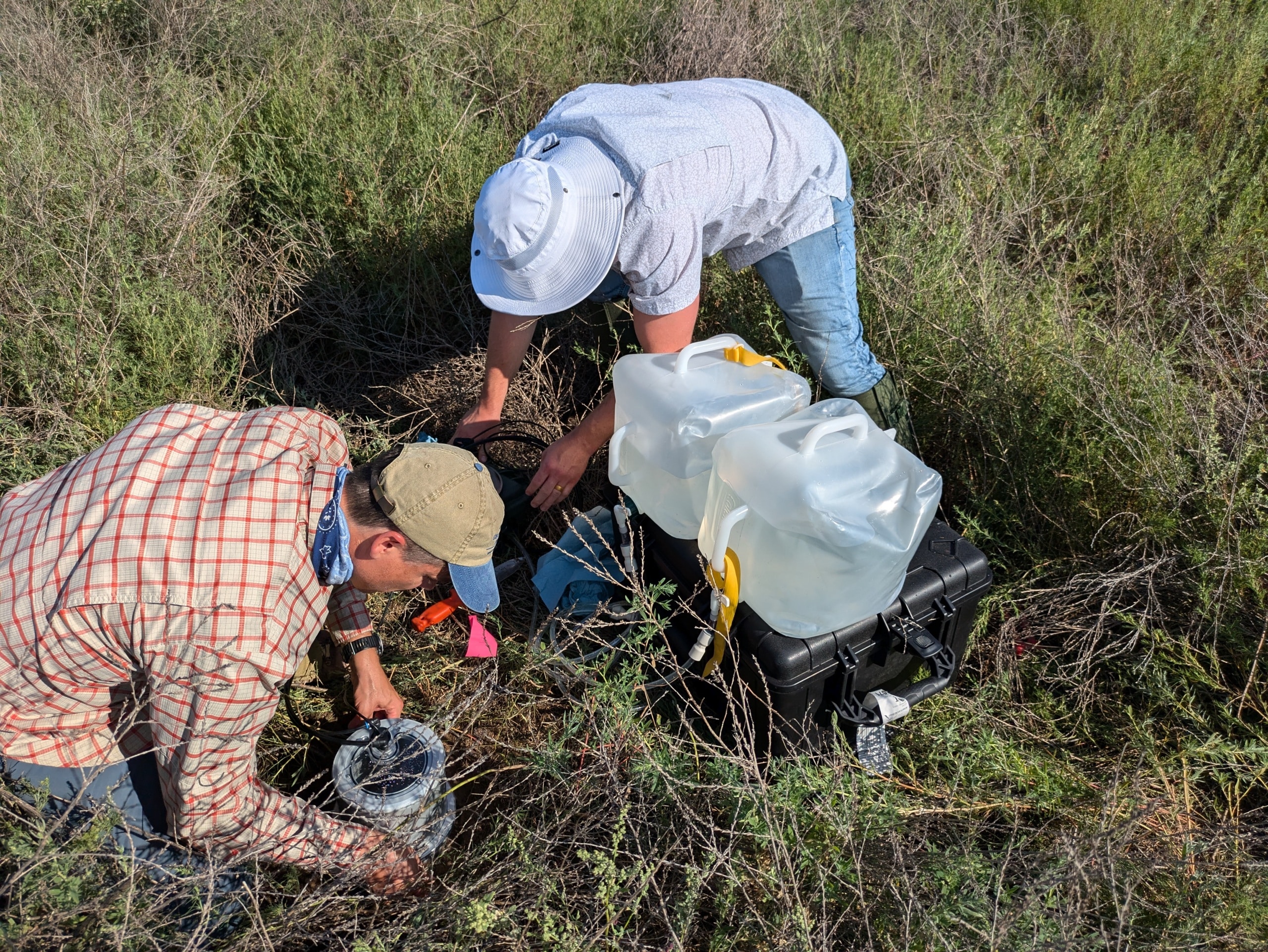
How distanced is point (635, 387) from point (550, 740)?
92cm

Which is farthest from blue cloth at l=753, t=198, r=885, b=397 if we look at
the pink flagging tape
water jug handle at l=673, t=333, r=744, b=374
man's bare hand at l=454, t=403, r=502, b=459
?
the pink flagging tape

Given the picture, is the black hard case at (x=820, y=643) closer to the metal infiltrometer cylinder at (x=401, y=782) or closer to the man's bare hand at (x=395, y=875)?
the metal infiltrometer cylinder at (x=401, y=782)

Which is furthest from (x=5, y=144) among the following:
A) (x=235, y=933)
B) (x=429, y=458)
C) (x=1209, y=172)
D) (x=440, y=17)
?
(x=1209, y=172)

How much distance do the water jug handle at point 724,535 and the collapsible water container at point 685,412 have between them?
0.23 m

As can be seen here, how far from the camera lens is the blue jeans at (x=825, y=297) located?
2619mm

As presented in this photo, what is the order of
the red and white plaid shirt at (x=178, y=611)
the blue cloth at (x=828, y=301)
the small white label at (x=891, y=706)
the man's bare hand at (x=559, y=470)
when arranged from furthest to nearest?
the blue cloth at (x=828, y=301) → the man's bare hand at (x=559, y=470) → the small white label at (x=891, y=706) → the red and white plaid shirt at (x=178, y=611)

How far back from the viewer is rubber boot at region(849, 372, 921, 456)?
2898 millimetres

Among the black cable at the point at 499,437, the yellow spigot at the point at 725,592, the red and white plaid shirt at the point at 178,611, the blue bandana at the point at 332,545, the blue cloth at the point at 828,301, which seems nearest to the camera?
the red and white plaid shirt at the point at 178,611

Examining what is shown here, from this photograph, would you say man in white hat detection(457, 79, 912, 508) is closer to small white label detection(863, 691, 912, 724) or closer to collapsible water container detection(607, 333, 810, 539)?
collapsible water container detection(607, 333, 810, 539)

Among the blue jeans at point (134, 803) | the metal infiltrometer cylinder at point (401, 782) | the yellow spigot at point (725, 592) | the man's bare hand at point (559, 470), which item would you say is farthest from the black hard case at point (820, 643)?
the blue jeans at point (134, 803)

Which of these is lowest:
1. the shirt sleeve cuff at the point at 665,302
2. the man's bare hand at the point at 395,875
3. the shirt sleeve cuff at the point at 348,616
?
the man's bare hand at the point at 395,875

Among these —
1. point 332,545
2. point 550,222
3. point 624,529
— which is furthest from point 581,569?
point 550,222

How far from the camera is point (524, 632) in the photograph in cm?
277

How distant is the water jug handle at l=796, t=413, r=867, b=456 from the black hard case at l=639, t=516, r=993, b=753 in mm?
439
